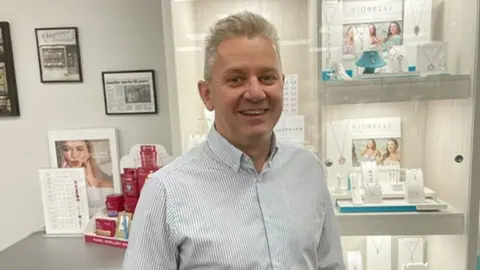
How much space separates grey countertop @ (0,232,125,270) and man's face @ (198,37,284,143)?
0.87 meters

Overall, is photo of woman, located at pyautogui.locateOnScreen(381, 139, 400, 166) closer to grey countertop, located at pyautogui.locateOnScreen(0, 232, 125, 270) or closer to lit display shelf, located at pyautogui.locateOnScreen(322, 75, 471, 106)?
lit display shelf, located at pyautogui.locateOnScreen(322, 75, 471, 106)

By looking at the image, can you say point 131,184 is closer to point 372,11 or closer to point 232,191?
point 232,191

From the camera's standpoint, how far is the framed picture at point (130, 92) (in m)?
1.87

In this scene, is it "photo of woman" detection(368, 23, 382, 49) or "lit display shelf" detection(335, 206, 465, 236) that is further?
"photo of woman" detection(368, 23, 382, 49)

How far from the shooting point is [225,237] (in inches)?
36.3

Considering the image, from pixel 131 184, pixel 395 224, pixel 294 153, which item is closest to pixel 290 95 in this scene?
pixel 294 153

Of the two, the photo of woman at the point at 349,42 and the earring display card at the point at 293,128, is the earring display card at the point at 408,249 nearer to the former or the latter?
the earring display card at the point at 293,128

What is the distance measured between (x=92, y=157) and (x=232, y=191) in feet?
4.00

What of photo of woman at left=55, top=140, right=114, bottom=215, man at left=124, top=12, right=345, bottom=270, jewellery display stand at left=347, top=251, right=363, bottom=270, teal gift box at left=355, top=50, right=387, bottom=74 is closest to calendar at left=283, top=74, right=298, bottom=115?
teal gift box at left=355, top=50, right=387, bottom=74

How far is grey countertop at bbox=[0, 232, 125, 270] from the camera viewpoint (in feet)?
4.80

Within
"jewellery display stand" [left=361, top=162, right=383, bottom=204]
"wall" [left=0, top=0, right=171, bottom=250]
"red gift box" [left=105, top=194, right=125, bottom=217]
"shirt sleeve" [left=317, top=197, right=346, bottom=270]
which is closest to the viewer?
"shirt sleeve" [left=317, top=197, right=346, bottom=270]

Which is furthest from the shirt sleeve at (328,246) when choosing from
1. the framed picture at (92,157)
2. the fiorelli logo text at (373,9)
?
the framed picture at (92,157)

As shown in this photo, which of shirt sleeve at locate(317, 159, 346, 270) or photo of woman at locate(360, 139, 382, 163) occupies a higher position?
photo of woman at locate(360, 139, 382, 163)

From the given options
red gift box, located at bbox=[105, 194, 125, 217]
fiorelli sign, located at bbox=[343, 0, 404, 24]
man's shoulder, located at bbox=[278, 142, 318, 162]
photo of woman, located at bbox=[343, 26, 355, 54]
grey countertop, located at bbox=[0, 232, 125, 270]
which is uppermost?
fiorelli sign, located at bbox=[343, 0, 404, 24]
